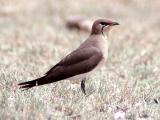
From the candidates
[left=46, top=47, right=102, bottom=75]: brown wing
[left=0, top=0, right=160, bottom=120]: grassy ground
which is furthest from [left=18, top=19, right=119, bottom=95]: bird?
[left=0, top=0, right=160, bottom=120]: grassy ground

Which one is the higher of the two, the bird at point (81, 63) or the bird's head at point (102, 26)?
the bird's head at point (102, 26)

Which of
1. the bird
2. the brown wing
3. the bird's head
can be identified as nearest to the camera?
the bird

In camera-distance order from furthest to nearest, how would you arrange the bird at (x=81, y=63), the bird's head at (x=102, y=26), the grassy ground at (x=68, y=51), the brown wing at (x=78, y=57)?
the bird's head at (x=102, y=26) < the brown wing at (x=78, y=57) < the bird at (x=81, y=63) < the grassy ground at (x=68, y=51)

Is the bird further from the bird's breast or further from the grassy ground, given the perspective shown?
the grassy ground

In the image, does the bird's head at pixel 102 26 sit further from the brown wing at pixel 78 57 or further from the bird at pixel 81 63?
the brown wing at pixel 78 57

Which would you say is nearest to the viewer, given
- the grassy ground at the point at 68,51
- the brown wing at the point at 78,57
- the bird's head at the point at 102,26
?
the grassy ground at the point at 68,51

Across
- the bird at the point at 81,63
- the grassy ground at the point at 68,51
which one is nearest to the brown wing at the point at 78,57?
the bird at the point at 81,63

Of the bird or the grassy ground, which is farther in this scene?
the bird

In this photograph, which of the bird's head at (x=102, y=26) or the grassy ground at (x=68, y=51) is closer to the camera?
the grassy ground at (x=68, y=51)

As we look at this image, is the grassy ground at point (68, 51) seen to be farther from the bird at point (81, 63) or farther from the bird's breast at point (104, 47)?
the bird's breast at point (104, 47)
